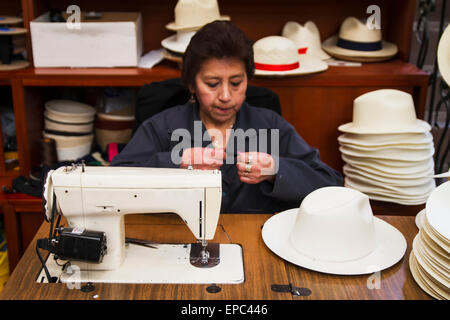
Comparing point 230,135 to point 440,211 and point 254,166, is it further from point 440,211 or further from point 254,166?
point 440,211

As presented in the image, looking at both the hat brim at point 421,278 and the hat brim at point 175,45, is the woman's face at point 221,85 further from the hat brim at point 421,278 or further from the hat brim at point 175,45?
the hat brim at point 421,278

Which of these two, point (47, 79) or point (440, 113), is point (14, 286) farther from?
point (440, 113)

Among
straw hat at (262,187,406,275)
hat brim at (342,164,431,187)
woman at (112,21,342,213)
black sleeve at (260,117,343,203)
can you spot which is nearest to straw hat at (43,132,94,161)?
woman at (112,21,342,213)

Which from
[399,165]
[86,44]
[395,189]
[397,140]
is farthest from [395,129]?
[86,44]

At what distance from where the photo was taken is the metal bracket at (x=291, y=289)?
1.25 m

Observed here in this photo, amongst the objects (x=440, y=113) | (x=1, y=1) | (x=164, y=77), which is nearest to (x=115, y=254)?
(x=164, y=77)

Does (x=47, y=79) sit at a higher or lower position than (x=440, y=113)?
higher

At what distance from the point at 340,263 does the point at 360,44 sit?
1.75 m

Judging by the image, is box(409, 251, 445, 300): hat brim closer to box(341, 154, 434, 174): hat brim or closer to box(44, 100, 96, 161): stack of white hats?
box(341, 154, 434, 174): hat brim

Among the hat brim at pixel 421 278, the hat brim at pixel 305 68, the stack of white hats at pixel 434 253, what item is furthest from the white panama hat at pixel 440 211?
the hat brim at pixel 305 68

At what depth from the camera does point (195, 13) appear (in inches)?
101

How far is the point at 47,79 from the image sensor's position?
8.29 feet

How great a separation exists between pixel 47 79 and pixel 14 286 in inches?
58.6

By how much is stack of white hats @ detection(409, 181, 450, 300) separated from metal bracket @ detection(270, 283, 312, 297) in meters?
0.28
